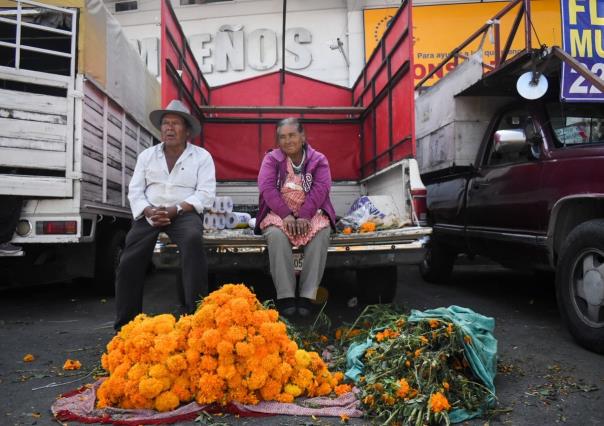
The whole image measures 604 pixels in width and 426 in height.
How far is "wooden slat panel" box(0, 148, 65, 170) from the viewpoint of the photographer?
4312mm

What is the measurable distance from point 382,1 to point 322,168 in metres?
8.10

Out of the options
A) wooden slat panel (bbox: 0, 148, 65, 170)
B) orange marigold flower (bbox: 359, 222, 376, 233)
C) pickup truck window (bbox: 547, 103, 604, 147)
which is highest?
pickup truck window (bbox: 547, 103, 604, 147)

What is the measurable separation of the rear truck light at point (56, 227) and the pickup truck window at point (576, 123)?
14.1ft

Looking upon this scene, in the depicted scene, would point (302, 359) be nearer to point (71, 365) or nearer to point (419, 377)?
point (419, 377)

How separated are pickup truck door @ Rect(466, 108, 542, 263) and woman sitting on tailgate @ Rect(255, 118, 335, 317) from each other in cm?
163

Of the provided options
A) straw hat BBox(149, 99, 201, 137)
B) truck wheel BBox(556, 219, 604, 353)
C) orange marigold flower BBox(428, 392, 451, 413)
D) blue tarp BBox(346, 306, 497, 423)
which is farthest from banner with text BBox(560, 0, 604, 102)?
orange marigold flower BBox(428, 392, 451, 413)

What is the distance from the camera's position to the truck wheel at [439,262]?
594 centimetres

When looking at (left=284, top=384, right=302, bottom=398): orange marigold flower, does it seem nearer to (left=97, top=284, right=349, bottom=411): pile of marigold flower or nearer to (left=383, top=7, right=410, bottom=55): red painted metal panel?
(left=97, top=284, right=349, bottom=411): pile of marigold flower

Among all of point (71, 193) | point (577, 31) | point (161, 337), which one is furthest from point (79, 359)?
point (577, 31)

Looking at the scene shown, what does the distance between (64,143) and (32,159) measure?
0.31 meters

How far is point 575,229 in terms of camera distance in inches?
134

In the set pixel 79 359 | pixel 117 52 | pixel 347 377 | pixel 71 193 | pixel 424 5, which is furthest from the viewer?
pixel 424 5

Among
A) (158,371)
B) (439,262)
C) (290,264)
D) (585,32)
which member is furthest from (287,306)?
(585,32)

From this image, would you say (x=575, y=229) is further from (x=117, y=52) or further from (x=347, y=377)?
(x=117, y=52)
